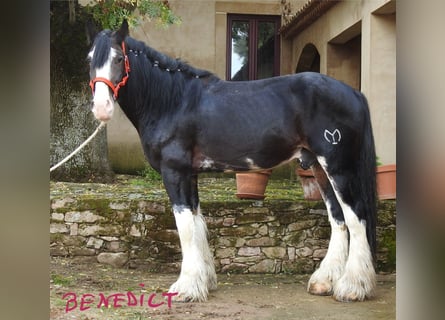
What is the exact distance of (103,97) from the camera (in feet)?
9.89

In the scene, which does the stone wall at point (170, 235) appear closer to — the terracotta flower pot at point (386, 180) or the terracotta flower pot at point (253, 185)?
the terracotta flower pot at point (253, 185)

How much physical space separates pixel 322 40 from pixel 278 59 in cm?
46

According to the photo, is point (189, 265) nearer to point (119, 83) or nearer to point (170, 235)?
point (170, 235)

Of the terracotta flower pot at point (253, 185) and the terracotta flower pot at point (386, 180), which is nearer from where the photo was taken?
the terracotta flower pot at point (386, 180)

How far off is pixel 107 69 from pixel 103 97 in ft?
0.68

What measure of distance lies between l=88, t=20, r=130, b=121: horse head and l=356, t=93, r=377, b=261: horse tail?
1733mm

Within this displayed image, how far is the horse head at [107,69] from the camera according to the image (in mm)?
3010

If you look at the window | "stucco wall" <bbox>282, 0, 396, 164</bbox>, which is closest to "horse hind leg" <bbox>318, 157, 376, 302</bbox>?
"stucco wall" <bbox>282, 0, 396, 164</bbox>

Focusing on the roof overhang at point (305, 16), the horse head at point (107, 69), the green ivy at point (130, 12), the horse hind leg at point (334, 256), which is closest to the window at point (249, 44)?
the roof overhang at point (305, 16)

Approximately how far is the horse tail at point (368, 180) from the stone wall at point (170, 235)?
0.96m

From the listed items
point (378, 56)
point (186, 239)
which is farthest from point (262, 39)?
point (186, 239)
